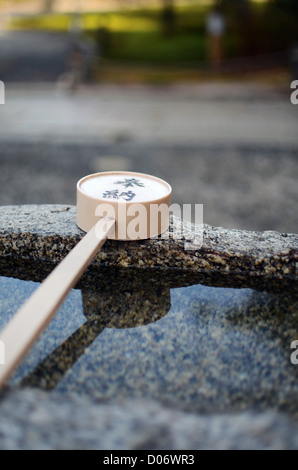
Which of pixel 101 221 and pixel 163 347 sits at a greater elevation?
pixel 101 221

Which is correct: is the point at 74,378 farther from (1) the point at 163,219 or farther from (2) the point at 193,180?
(2) the point at 193,180

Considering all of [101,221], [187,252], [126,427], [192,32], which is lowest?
[126,427]

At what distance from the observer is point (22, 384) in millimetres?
985

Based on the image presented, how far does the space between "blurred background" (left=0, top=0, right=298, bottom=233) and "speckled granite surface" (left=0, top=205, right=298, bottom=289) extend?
2359 millimetres

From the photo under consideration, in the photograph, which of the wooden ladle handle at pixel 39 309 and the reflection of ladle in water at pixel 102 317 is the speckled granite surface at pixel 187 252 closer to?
the reflection of ladle in water at pixel 102 317

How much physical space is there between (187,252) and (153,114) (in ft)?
20.7

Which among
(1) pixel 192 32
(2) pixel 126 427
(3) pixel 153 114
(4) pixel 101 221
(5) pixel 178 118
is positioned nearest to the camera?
(2) pixel 126 427

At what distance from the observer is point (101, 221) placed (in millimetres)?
1333

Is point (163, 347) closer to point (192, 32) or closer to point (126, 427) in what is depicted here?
point (126, 427)

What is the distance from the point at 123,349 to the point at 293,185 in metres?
3.85

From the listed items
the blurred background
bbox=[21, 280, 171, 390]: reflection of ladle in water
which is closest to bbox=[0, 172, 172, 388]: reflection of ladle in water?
bbox=[21, 280, 171, 390]: reflection of ladle in water

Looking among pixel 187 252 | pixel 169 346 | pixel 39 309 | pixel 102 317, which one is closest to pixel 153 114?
pixel 187 252

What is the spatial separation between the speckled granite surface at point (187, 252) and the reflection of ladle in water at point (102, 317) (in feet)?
0.35

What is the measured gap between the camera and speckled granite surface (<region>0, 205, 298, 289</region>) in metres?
1.41
